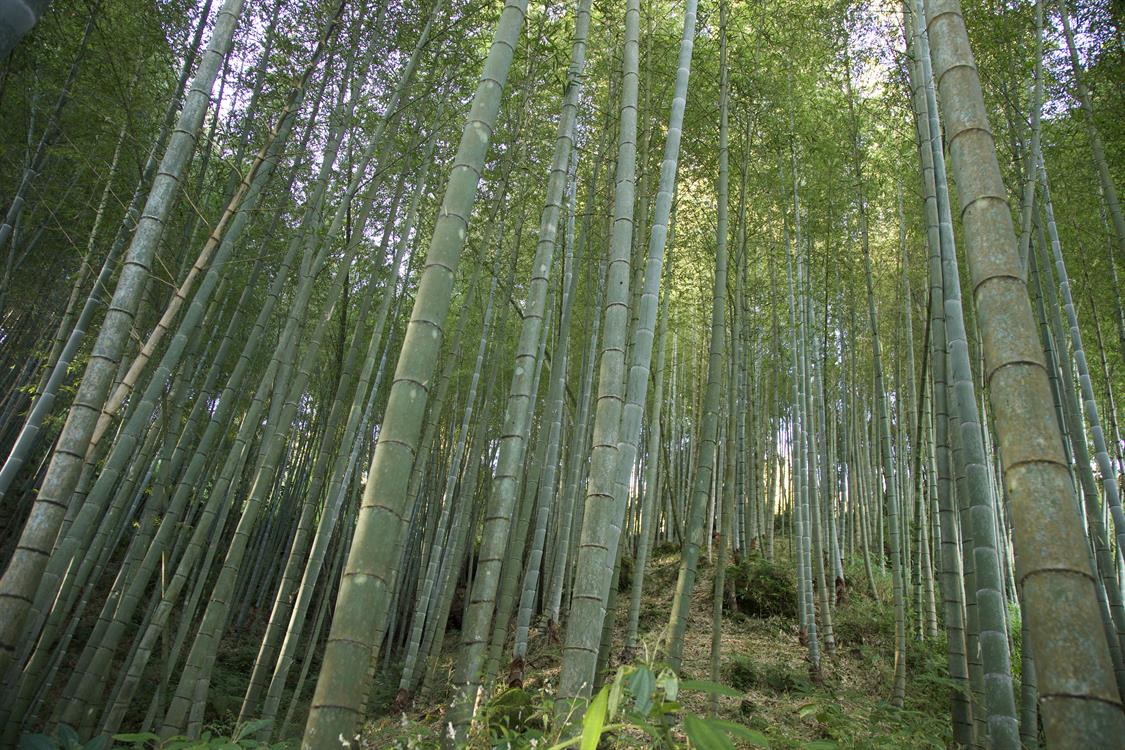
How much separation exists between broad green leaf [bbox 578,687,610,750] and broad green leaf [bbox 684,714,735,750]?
4.6 inches

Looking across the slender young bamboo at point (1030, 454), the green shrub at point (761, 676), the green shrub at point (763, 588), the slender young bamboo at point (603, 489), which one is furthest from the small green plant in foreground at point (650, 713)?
the green shrub at point (763, 588)

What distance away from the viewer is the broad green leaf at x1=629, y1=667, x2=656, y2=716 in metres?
1.04

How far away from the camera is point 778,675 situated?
5031 millimetres

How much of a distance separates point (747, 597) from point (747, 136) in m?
4.51

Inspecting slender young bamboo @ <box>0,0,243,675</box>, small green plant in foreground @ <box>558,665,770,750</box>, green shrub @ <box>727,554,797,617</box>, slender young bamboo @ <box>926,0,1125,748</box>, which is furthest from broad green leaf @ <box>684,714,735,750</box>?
green shrub @ <box>727,554,797,617</box>

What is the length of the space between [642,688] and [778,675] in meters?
4.60

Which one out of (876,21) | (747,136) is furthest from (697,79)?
(876,21)

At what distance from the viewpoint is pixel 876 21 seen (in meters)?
5.26

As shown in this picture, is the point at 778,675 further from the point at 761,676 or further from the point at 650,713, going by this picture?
the point at 650,713

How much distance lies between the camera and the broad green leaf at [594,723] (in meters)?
0.86

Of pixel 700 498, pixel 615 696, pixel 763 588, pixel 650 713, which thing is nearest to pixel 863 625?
pixel 763 588

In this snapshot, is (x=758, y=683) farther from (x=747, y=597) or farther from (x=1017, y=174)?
(x=1017, y=174)

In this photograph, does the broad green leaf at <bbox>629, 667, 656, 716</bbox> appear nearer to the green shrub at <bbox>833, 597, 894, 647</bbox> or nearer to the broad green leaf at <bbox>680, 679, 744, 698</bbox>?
the broad green leaf at <bbox>680, 679, 744, 698</bbox>

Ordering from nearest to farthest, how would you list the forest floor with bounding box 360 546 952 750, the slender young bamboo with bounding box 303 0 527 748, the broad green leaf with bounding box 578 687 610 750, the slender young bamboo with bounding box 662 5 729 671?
the broad green leaf with bounding box 578 687 610 750
the slender young bamboo with bounding box 303 0 527 748
the slender young bamboo with bounding box 662 5 729 671
the forest floor with bounding box 360 546 952 750
